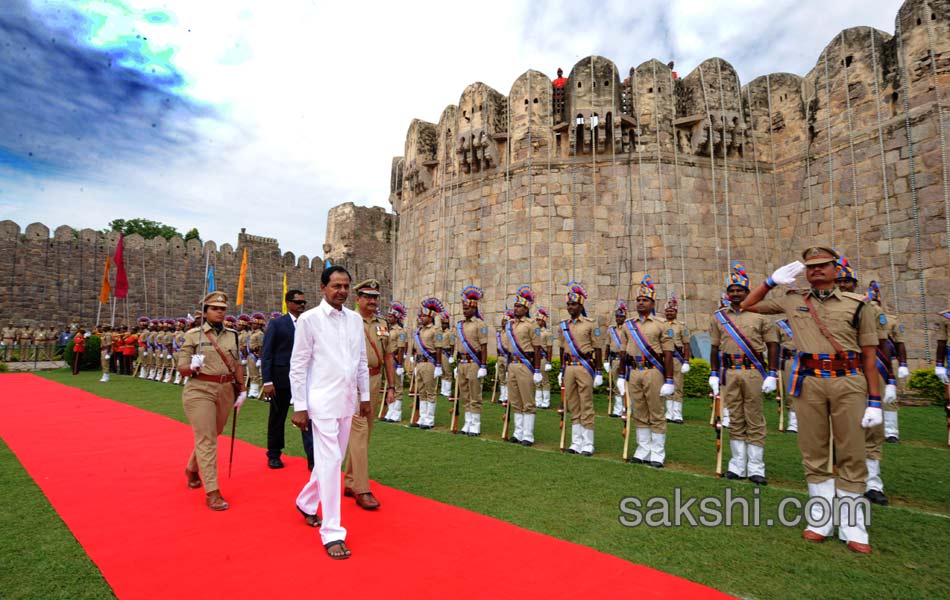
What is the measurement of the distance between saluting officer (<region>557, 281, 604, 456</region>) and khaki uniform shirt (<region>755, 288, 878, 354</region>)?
3359 millimetres

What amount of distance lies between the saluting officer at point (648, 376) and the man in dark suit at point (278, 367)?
4.34 meters

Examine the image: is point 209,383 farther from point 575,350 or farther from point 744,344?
point 744,344

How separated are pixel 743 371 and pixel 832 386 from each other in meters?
2.25

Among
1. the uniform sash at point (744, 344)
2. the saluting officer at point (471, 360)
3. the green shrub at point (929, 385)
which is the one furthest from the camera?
the green shrub at point (929, 385)

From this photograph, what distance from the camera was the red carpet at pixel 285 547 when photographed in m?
3.26

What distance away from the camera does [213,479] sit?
495 cm

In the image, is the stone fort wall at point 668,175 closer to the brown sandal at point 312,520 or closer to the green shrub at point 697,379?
the green shrub at point 697,379

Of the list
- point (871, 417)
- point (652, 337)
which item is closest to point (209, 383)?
point (652, 337)

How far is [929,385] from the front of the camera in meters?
10.8

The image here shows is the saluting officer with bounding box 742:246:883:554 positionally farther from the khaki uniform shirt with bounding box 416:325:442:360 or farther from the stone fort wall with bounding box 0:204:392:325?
the stone fort wall with bounding box 0:204:392:325

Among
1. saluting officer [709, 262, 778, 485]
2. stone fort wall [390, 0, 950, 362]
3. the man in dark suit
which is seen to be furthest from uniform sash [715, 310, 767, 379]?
stone fort wall [390, 0, 950, 362]

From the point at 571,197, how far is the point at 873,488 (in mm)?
11455

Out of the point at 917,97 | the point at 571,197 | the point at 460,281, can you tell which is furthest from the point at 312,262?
the point at 917,97

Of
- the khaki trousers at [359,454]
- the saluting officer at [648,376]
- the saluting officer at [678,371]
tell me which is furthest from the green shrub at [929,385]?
the khaki trousers at [359,454]
